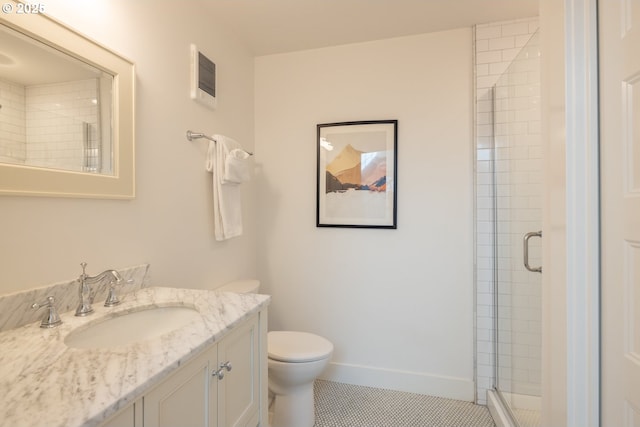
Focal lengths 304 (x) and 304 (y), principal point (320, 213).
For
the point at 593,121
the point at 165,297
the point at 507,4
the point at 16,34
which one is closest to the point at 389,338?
the point at 165,297

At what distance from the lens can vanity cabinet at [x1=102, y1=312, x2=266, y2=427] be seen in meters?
0.69

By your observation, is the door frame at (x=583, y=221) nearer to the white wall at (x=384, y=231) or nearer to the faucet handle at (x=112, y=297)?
the white wall at (x=384, y=231)

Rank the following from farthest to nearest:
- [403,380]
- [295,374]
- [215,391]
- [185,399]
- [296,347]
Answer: [403,380] → [296,347] → [295,374] → [215,391] → [185,399]

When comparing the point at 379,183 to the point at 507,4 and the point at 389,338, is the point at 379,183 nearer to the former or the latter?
the point at 389,338

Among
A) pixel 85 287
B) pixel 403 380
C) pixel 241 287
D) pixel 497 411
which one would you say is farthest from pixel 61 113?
pixel 497 411

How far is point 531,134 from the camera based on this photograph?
5.34ft

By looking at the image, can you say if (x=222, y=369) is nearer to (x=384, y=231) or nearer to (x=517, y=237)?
(x=384, y=231)

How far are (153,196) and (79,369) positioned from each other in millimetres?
904

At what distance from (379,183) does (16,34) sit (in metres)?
1.83

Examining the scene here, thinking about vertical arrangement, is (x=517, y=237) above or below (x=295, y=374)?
above

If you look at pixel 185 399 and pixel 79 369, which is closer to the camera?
pixel 79 369

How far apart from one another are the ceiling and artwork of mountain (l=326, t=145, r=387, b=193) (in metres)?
0.78

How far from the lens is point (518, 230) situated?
67.0 inches

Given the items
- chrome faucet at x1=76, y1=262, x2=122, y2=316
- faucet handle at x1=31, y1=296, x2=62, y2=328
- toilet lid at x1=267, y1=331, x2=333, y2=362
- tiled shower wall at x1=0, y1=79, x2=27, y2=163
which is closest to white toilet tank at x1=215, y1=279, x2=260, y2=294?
toilet lid at x1=267, y1=331, x2=333, y2=362
